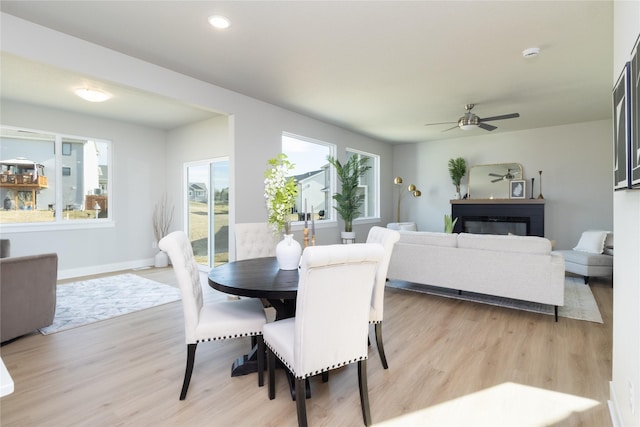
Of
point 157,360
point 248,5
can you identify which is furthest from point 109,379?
point 248,5

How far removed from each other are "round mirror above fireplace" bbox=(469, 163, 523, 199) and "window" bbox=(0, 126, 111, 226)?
23.1 feet

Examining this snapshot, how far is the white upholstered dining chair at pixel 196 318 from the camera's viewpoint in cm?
200

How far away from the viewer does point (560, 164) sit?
19.6ft

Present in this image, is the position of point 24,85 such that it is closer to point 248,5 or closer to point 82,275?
point 82,275

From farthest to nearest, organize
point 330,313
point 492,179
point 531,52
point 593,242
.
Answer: point 492,179 → point 593,242 → point 531,52 → point 330,313

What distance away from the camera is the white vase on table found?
95.0 inches

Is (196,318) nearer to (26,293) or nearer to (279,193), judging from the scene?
(279,193)

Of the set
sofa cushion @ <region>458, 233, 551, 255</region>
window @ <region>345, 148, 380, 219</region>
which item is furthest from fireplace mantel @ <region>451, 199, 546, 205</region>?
sofa cushion @ <region>458, 233, 551, 255</region>

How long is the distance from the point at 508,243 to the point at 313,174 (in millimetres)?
3318

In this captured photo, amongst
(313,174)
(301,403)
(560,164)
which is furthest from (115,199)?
(560,164)

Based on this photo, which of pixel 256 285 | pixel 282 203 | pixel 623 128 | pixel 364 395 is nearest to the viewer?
pixel 623 128

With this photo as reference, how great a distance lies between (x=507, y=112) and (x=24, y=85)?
668 cm

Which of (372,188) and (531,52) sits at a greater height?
(531,52)

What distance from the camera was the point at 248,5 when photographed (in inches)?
91.7
